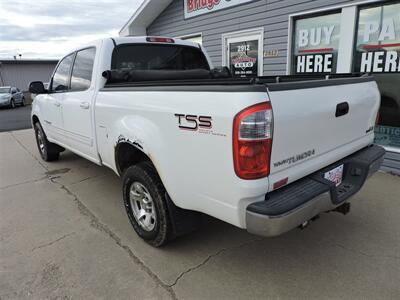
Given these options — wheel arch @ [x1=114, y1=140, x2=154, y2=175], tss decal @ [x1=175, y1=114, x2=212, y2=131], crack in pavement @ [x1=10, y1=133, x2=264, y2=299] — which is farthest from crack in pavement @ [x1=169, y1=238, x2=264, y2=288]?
tss decal @ [x1=175, y1=114, x2=212, y2=131]

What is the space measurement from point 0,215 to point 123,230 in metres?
1.70

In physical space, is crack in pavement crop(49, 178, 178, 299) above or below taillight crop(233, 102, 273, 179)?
below

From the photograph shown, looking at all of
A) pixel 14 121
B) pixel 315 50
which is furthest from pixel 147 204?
pixel 14 121

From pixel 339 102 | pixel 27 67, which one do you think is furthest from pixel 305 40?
pixel 27 67

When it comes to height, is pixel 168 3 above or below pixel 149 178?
above

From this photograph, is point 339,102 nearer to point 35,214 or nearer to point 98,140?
point 98,140

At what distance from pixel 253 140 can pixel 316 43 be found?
4461mm

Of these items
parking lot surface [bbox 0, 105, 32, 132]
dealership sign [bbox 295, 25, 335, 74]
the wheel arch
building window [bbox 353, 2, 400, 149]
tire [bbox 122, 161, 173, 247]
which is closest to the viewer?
tire [bbox 122, 161, 173, 247]

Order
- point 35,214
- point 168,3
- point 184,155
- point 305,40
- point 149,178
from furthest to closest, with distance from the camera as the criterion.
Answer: point 168,3
point 305,40
point 35,214
point 149,178
point 184,155

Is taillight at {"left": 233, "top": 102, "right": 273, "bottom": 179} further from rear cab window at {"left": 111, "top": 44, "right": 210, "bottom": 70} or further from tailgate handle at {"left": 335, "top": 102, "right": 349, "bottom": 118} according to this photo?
rear cab window at {"left": 111, "top": 44, "right": 210, "bottom": 70}

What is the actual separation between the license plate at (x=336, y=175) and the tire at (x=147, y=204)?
4.29 ft

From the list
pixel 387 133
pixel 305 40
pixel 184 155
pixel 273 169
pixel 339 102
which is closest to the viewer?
pixel 273 169

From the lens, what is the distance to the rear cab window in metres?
3.61

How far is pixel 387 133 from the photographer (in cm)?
488
